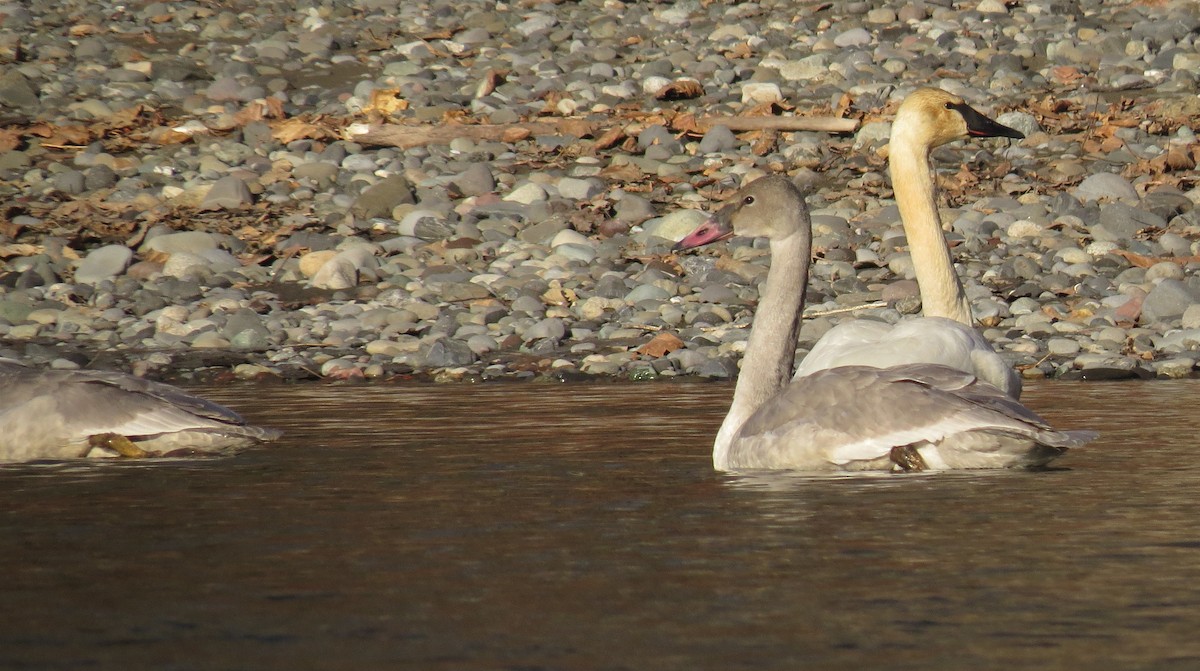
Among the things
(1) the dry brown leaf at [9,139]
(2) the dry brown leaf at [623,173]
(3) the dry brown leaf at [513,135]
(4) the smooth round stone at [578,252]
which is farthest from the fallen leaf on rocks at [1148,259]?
(1) the dry brown leaf at [9,139]

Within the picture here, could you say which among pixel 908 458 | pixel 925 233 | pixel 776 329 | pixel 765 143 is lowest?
pixel 908 458

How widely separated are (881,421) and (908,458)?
7.4 inches

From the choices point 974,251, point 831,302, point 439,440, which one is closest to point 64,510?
point 439,440

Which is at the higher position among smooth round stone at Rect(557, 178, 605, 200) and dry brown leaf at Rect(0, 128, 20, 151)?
dry brown leaf at Rect(0, 128, 20, 151)

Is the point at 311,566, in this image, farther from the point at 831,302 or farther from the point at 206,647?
the point at 831,302

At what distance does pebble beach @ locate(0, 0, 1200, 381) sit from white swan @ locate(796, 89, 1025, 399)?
77.2 inches

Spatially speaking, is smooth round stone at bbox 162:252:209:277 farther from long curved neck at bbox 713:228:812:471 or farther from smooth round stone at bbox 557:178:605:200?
long curved neck at bbox 713:228:812:471

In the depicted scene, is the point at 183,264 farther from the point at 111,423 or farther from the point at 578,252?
the point at 111,423

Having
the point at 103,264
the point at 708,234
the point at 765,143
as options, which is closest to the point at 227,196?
the point at 103,264

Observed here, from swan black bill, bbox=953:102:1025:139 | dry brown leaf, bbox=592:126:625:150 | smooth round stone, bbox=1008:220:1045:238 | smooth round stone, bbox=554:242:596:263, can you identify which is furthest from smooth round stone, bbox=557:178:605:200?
swan black bill, bbox=953:102:1025:139

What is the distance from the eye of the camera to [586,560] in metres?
5.21

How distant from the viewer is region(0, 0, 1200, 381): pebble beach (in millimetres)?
12461

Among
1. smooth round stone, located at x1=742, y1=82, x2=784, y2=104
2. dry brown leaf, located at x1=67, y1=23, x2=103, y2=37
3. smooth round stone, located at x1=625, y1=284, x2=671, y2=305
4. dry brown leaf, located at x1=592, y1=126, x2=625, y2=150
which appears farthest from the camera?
dry brown leaf, located at x1=67, y1=23, x2=103, y2=37

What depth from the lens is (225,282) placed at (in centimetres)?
1391
